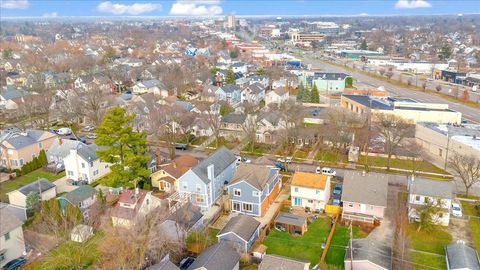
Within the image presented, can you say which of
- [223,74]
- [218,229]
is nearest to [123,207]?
[218,229]

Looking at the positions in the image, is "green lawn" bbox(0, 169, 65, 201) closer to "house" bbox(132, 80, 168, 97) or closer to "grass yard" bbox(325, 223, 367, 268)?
"grass yard" bbox(325, 223, 367, 268)

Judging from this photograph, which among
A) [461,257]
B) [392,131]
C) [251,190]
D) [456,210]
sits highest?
[392,131]

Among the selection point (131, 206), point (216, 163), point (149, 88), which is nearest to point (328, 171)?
point (216, 163)

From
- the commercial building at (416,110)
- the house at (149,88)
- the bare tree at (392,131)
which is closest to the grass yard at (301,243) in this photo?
the bare tree at (392,131)

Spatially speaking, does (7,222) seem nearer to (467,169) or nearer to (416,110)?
(467,169)

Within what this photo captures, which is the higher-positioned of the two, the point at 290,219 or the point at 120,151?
the point at 120,151

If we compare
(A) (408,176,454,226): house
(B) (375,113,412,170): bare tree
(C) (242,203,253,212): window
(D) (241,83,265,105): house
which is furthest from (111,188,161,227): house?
(D) (241,83,265,105): house

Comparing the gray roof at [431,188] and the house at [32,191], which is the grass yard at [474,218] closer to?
the gray roof at [431,188]

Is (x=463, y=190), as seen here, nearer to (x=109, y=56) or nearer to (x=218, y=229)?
(x=218, y=229)
